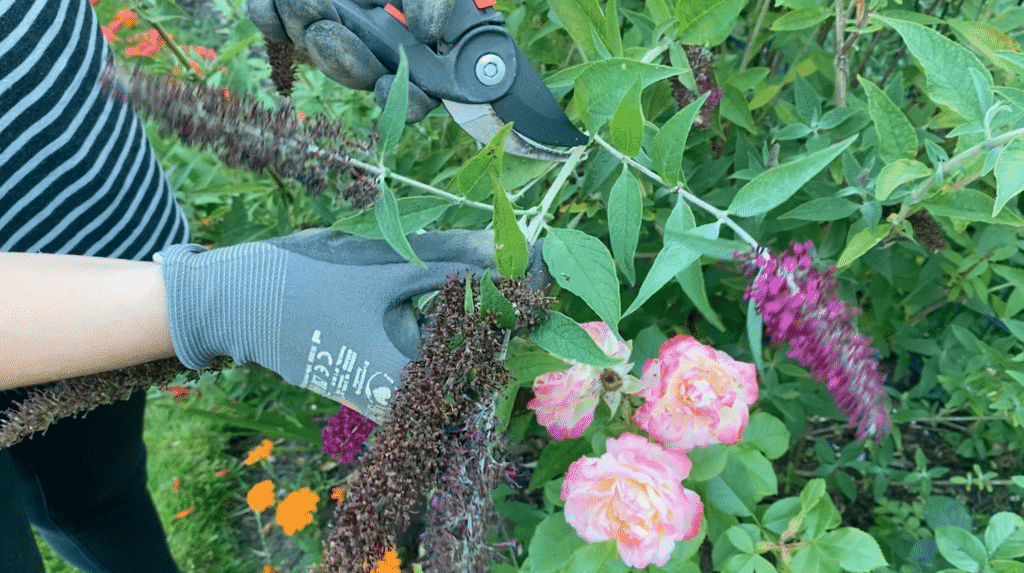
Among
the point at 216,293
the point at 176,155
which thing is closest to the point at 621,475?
the point at 216,293

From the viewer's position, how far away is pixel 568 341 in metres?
0.63

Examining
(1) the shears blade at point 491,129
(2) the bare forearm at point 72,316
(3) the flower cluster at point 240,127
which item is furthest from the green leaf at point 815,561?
(2) the bare forearm at point 72,316

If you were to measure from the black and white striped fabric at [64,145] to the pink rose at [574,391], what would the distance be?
636 millimetres

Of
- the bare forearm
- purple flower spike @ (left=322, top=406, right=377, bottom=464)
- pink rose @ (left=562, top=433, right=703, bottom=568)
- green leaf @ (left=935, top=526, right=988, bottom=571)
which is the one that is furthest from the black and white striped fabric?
green leaf @ (left=935, top=526, right=988, bottom=571)

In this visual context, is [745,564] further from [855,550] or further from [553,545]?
[553,545]

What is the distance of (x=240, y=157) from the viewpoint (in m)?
0.61

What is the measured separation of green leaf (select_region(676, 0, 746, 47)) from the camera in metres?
0.82

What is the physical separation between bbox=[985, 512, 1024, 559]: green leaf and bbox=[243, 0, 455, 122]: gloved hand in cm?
88

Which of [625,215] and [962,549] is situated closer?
[625,215]

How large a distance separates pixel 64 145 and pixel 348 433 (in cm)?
50

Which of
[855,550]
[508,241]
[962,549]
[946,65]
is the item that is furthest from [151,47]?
[962,549]

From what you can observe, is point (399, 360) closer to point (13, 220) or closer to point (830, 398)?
point (13, 220)

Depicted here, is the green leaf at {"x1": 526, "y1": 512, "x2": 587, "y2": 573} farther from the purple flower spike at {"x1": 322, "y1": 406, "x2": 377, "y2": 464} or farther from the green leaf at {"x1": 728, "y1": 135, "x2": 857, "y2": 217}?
the green leaf at {"x1": 728, "y1": 135, "x2": 857, "y2": 217}

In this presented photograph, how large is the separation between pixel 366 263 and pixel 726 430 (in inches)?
17.7
